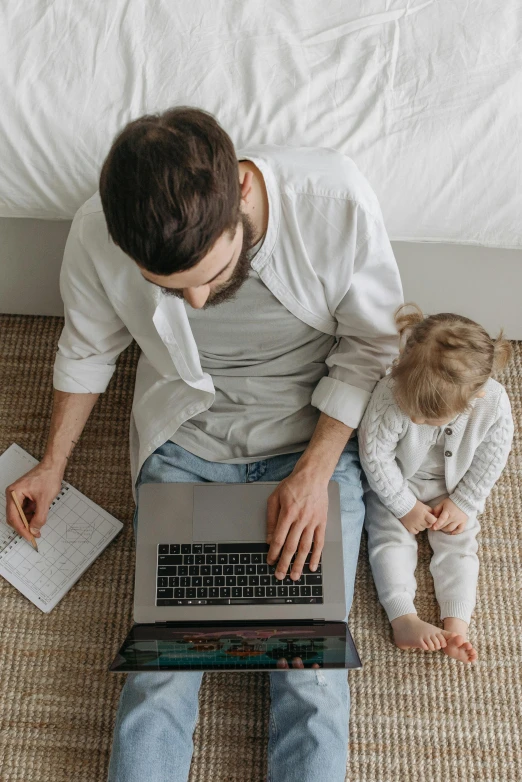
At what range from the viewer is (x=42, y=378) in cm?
149

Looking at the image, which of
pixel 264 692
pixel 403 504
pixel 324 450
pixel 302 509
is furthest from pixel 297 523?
pixel 264 692

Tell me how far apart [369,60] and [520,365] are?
2.24ft

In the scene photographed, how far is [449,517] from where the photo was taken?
125 centimetres

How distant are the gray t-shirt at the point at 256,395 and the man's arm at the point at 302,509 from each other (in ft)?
0.24

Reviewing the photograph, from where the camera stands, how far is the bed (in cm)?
107

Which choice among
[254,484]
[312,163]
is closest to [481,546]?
[254,484]

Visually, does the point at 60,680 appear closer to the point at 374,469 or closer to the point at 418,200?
the point at 374,469

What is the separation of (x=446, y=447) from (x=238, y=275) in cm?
49

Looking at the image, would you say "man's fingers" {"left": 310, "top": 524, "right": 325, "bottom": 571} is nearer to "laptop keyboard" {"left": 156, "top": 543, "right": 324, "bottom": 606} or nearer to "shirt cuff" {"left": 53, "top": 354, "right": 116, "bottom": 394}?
"laptop keyboard" {"left": 156, "top": 543, "right": 324, "bottom": 606}

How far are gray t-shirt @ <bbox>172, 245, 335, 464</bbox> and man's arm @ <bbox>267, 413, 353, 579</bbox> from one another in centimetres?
7

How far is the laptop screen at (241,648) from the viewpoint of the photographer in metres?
0.97

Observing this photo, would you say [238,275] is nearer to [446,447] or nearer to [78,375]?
[78,375]

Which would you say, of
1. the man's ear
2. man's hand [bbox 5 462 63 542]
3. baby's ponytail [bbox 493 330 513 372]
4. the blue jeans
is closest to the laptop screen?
the blue jeans

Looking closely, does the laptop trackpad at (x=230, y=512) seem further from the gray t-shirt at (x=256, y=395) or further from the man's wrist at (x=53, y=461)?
the man's wrist at (x=53, y=461)
